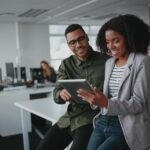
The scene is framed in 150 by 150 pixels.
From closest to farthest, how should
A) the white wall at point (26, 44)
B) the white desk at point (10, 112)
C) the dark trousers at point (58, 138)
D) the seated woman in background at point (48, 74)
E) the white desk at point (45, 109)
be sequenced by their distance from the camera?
the dark trousers at point (58, 138), the white desk at point (45, 109), the white desk at point (10, 112), the seated woman in background at point (48, 74), the white wall at point (26, 44)

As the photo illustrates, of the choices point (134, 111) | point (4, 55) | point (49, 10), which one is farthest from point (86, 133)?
point (4, 55)

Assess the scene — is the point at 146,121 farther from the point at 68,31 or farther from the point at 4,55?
the point at 4,55

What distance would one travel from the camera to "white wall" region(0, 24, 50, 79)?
320 inches

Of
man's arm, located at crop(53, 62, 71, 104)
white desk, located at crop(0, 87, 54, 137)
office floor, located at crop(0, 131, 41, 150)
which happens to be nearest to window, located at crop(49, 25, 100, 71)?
white desk, located at crop(0, 87, 54, 137)

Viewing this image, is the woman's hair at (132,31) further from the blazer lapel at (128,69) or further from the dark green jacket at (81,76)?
the dark green jacket at (81,76)

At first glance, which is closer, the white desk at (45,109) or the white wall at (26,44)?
the white desk at (45,109)

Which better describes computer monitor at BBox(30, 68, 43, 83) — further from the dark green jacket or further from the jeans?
the jeans

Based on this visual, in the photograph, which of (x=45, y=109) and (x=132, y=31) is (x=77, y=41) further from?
(x=45, y=109)

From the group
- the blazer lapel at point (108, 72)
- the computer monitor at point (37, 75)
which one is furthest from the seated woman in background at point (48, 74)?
the blazer lapel at point (108, 72)

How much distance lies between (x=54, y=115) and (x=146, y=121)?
112cm

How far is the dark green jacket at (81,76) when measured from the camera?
1957 mm

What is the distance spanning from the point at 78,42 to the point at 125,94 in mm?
574

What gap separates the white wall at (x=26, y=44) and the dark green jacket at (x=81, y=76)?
6.05 meters

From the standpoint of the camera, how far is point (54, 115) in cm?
250
